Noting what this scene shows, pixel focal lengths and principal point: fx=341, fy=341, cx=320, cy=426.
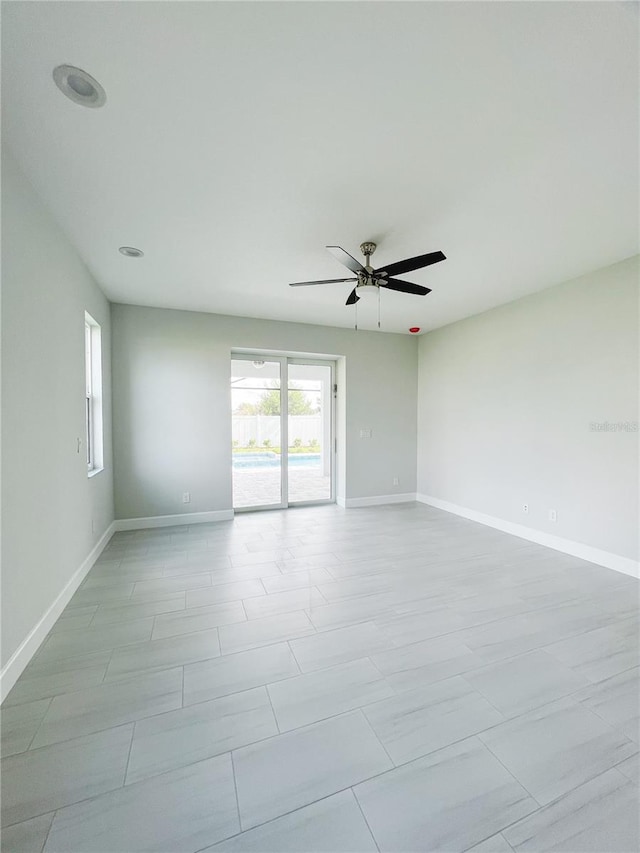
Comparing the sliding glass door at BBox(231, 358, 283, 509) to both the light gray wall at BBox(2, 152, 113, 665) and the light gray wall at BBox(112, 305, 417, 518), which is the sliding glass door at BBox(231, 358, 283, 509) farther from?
the light gray wall at BBox(2, 152, 113, 665)

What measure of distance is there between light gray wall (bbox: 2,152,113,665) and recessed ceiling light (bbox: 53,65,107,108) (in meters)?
0.59

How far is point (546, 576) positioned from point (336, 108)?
3.58 meters

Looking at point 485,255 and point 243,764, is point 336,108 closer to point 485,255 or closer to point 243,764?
point 485,255

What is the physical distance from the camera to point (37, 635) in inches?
78.9

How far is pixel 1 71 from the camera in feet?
4.42

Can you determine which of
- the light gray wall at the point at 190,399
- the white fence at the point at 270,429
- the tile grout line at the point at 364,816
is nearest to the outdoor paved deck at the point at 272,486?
the light gray wall at the point at 190,399

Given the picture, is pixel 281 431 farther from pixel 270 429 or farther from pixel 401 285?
pixel 401 285

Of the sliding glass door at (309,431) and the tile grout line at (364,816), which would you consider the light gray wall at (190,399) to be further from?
the tile grout line at (364,816)

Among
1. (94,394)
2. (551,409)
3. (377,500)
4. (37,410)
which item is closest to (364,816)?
(37,410)

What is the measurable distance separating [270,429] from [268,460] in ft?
1.52

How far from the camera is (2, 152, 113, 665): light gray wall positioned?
5.72ft

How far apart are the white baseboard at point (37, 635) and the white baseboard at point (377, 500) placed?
11.0ft

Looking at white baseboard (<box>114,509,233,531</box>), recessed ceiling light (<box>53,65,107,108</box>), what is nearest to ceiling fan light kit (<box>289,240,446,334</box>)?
recessed ceiling light (<box>53,65,107,108</box>)

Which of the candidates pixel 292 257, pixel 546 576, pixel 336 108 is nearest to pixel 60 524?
pixel 292 257
